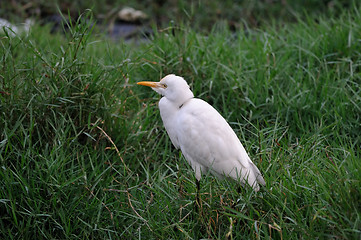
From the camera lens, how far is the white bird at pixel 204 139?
245cm

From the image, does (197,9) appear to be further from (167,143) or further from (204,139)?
(204,139)

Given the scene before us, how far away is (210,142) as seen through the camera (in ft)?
8.17

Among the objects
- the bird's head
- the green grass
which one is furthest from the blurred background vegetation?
the bird's head

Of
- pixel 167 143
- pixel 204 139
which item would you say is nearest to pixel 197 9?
pixel 167 143

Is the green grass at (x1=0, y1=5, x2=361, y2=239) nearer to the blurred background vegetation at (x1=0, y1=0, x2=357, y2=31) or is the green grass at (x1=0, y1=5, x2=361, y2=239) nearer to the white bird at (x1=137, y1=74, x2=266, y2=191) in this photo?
the white bird at (x1=137, y1=74, x2=266, y2=191)

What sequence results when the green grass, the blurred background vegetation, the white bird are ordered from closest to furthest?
1. the green grass
2. the white bird
3. the blurred background vegetation

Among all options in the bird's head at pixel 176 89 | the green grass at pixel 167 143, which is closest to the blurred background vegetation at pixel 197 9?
the green grass at pixel 167 143

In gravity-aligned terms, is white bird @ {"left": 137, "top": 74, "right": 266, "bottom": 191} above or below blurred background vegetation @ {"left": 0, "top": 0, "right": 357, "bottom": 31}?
above

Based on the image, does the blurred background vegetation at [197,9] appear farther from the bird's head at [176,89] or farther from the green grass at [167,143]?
the bird's head at [176,89]

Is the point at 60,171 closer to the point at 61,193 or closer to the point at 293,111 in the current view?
the point at 61,193

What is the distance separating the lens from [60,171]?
275 centimetres

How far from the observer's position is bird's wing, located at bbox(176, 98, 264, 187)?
8.05ft

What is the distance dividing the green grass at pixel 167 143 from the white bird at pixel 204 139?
4.0 inches

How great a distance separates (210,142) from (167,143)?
2.52 feet
